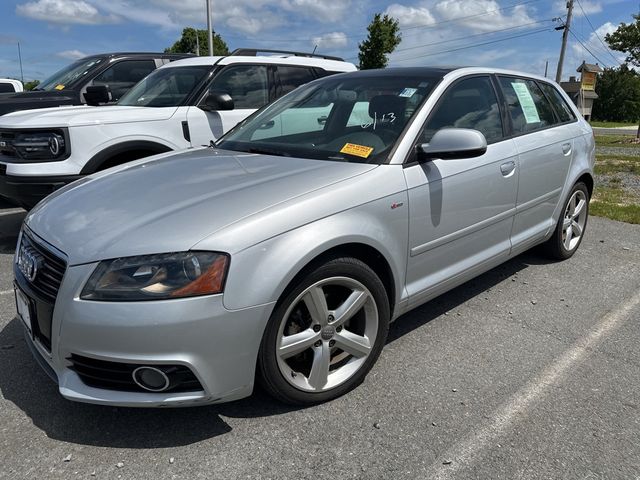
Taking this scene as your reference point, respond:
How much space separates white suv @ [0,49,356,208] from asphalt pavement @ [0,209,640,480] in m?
1.72

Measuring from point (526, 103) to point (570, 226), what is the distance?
4.37 feet

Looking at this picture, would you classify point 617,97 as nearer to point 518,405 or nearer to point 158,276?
point 518,405

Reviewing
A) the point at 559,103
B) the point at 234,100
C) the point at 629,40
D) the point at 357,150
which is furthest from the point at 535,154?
the point at 629,40

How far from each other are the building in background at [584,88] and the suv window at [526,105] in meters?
26.2

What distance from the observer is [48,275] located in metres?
2.33

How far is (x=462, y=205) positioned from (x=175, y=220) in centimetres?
173

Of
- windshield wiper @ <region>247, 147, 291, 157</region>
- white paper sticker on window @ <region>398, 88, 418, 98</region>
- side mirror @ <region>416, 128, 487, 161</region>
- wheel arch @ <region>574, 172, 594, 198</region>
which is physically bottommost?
wheel arch @ <region>574, 172, 594, 198</region>

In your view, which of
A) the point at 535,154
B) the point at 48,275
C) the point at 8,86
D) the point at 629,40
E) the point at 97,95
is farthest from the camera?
the point at 629,40

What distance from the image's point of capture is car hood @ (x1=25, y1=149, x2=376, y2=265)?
222cm

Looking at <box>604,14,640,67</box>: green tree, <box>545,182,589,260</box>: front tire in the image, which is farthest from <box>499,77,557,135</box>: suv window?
<box>604,14,640,67</box>: green tree

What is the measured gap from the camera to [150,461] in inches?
88.3

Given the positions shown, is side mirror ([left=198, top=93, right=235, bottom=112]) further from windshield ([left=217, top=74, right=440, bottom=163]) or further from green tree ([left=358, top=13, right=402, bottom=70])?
green tree ([left=358, top=13, right=402, bottom=70])

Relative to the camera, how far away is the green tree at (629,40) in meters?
21.1

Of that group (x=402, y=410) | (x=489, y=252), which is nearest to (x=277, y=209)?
(x=402, y=410)
